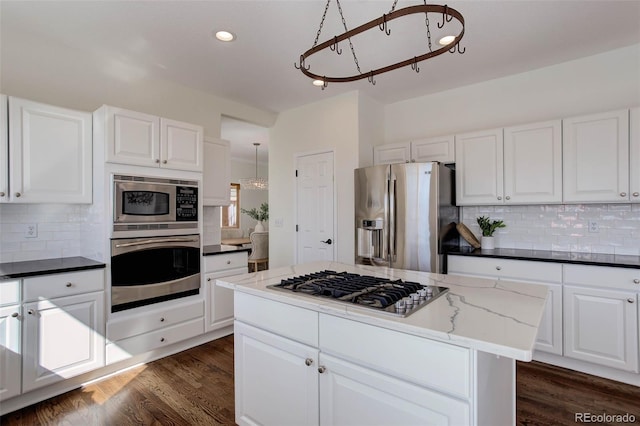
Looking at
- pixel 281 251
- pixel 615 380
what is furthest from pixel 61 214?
pixel 615 380

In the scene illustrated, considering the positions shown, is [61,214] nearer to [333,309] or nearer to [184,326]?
[184,326]

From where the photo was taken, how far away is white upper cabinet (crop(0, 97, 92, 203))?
7.39 ft

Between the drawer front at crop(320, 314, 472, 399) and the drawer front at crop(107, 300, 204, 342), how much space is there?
6.39ft

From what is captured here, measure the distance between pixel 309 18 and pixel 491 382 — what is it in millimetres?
2384

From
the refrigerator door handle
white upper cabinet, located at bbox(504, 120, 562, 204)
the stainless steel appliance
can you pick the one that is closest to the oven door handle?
the stainless steel appliance

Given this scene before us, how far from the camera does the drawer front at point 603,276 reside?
7.72ft

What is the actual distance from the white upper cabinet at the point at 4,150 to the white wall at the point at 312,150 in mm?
2766

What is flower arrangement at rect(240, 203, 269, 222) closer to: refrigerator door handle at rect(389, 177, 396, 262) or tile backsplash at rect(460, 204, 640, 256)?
refrigerator door handle at rect(389, 177, 396, 262)

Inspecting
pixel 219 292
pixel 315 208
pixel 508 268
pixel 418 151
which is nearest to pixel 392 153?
pixel 418 151

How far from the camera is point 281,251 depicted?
178 inches

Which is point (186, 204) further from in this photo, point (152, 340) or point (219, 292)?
point (152, 340)

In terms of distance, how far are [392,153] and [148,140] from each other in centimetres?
246

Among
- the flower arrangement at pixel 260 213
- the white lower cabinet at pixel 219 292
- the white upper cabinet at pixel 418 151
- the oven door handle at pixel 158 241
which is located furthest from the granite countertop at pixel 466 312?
the flower arrangement at pixel 260 213

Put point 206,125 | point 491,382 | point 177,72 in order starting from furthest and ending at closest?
point 206,125 → point 177,72 → point 491,382
